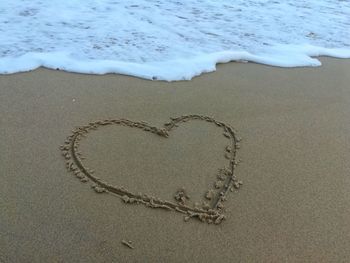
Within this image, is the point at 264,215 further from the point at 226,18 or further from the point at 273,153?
the point at 226,18

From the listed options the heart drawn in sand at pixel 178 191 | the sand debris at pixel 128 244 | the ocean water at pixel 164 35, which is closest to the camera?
the sand debris at pixel 128 244

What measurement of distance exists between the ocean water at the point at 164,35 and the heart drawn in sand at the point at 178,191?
645 millimetres

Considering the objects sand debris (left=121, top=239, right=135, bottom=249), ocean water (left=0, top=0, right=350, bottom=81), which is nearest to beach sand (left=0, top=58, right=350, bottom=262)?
sand debris (left=121, top=239, right=135, bottom=249)

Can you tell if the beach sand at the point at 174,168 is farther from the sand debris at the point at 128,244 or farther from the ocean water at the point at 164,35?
the ocean water at the point at 164,35

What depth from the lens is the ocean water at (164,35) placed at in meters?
2.83

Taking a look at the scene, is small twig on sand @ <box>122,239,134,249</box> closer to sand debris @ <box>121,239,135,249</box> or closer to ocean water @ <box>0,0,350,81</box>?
sand debris @ <box>121,239,135,249</box>

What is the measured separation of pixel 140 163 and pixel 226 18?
7.61 feet

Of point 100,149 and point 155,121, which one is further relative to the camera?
point 155,121

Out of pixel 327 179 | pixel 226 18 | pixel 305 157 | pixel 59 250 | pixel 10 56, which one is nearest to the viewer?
pixel 59 250

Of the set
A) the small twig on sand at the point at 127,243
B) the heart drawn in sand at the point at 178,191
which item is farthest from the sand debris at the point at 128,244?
the heart drawn in sand at the point at 178,191

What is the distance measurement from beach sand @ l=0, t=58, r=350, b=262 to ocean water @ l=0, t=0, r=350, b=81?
8.5 inches

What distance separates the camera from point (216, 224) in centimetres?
160

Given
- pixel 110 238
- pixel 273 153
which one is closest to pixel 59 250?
pixel 110 238

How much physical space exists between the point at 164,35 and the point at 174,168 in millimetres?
1733
